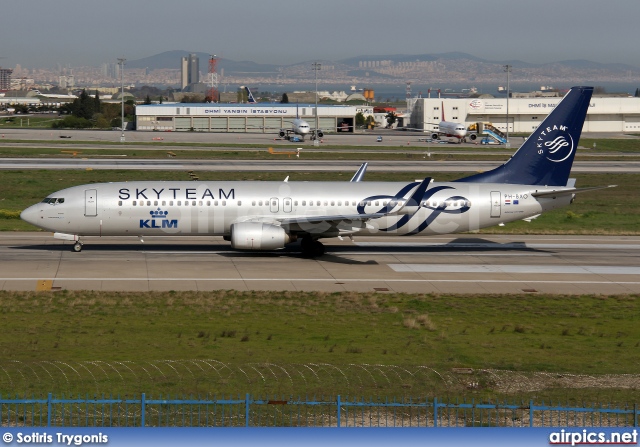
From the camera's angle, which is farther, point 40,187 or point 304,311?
point 40,187

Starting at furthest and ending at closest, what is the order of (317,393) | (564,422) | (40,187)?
(40,187), (317,393), (564,422)

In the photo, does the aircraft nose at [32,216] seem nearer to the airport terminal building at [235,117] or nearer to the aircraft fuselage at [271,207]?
the aircraft fuselage at [271,207]

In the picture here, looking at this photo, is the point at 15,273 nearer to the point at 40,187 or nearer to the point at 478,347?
the point at 478,347

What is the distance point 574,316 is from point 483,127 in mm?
135490

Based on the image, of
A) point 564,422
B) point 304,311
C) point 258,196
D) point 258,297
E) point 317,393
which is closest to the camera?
point 564,422

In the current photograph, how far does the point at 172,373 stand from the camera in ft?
80.1

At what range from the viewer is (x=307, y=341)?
28969 millimetres

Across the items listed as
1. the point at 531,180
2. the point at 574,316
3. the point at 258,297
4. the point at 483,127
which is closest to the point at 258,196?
the point at 258,297

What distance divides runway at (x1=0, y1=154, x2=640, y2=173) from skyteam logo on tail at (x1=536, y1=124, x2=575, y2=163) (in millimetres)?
42048

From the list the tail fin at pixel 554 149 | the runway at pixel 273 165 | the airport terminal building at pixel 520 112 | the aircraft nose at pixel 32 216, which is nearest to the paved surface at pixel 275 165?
the runway at pixel 273 165

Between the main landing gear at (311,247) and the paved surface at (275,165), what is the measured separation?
4263cm

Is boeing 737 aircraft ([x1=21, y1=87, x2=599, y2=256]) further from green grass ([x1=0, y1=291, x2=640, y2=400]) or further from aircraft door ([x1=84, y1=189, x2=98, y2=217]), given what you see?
green grass ([x1=0, y1=291, x2=640, y2=400])

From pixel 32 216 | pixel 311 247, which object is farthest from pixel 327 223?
pixel 32 216

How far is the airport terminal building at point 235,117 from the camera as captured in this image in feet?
583
